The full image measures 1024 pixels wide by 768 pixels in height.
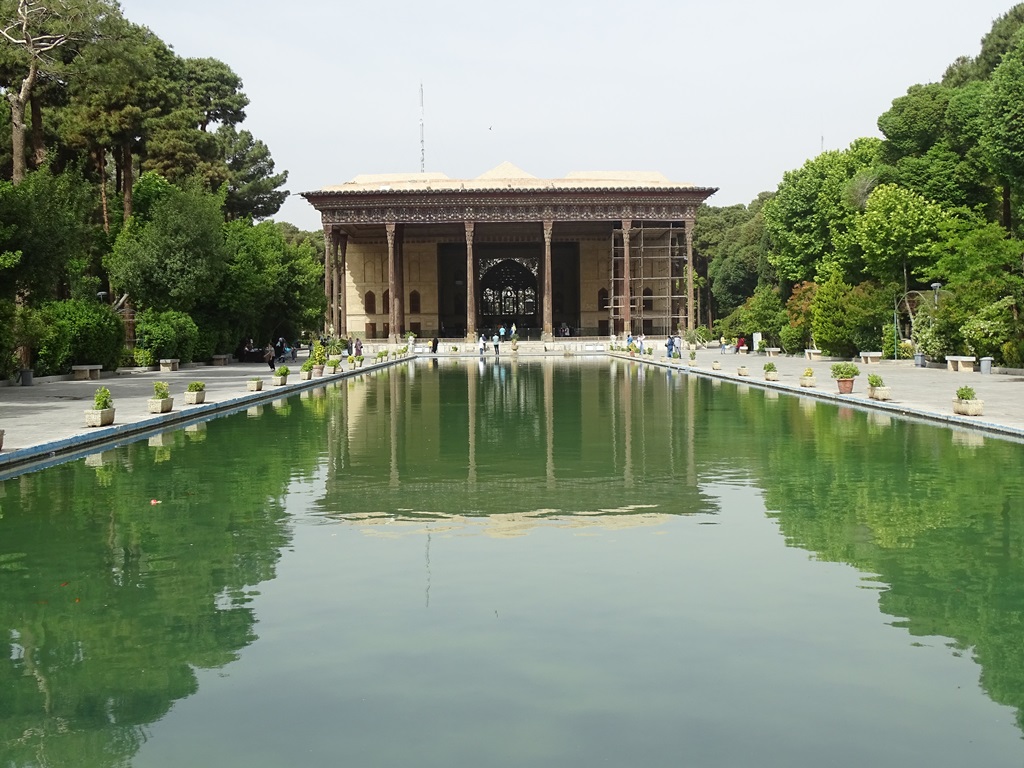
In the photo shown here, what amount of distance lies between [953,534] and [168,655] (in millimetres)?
5756

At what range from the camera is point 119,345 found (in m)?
36.8

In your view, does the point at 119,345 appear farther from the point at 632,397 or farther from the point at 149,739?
the point at 149,739

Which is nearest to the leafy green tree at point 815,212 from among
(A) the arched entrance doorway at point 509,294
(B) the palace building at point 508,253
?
(B) the palace building at point 508,253

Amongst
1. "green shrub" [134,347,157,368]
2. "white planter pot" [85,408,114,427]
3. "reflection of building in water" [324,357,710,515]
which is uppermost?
"green shrub" [134,347,157,368]

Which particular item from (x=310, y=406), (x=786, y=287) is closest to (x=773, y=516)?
(x=310, y=406)

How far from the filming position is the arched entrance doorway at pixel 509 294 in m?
85.3

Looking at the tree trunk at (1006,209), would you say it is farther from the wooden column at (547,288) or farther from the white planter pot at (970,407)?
the wooden column at (547,288)

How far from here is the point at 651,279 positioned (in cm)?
7706

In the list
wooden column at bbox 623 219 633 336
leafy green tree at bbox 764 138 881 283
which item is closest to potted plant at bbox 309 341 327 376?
leafy green tree at bbox 764 138 881 283

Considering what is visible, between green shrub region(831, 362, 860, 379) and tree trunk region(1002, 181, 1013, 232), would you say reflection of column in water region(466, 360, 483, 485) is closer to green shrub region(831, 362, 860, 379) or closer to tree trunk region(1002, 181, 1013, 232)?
green shrub region(831, 362, 860, 379)

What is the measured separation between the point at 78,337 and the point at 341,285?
4671 centimetres

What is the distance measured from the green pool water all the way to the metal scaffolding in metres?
62.5

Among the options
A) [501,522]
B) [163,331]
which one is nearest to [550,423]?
[501,522]

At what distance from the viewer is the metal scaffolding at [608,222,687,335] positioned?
247 ft
